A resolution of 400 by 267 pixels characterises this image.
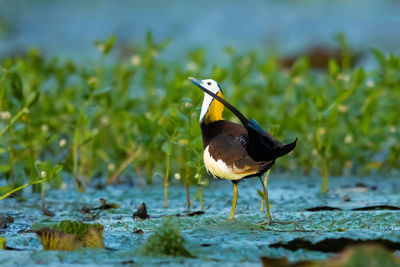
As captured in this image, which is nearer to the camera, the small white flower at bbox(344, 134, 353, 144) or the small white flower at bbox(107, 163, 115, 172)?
the small white flower at bbox(107, 163, 115, 172)

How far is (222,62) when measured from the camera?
10508mm

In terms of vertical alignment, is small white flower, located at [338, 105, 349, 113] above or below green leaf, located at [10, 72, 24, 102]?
below

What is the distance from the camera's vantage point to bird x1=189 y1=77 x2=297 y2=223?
11.3 ft

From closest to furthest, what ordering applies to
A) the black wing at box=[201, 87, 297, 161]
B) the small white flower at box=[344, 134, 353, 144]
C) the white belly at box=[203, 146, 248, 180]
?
the black wing at box=[201, 87, 297, 161] → the white belly at box=[203, 146, 248, 180] → the small white flower at box=[344, 134, 353, 144]

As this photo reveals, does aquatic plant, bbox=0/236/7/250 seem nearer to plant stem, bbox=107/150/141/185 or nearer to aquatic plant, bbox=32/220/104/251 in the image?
aquatic plant, bbox=32/220/104/251

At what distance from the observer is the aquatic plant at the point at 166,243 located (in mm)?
3053

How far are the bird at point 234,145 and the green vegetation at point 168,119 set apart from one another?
235 mm

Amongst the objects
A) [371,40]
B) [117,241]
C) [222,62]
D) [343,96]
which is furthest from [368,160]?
[371,40]

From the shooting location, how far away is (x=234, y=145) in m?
3.65

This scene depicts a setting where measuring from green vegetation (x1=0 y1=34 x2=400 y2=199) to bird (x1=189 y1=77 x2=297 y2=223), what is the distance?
0.77 ft

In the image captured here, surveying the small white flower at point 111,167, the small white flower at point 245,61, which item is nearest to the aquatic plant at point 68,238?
the small white flower at point 111,167

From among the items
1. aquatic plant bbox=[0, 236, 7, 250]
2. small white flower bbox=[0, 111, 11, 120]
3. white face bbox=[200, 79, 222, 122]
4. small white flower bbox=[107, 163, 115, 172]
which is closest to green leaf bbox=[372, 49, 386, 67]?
white face bbox=[200, 79, 222, 122]

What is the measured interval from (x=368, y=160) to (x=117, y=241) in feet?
10.7

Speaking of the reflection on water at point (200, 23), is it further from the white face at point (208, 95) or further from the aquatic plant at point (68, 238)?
the aquatic plant at point (68, 238)
